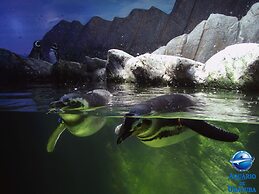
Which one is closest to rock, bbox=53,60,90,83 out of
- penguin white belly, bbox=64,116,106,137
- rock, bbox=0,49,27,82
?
rock, bbox=0,49,27,82

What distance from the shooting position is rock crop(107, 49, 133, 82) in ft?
12.2

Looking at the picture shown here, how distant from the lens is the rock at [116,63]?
3721mm

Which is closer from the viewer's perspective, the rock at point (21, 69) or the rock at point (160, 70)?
the rock at point (160, 70)

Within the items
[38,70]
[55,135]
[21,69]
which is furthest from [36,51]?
[55,135]

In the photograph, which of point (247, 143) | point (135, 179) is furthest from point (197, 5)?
point (135, 179)

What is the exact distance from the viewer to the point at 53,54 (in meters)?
4.21

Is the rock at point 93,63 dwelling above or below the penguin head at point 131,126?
above

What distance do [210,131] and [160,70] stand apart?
919 millimetres

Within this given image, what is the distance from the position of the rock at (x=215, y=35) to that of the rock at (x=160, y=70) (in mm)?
105

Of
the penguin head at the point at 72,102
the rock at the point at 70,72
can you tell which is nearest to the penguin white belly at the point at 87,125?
the penguin head at the point at 72,102

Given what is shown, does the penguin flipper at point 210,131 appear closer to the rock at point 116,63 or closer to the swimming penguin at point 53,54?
the rock at point 116,63

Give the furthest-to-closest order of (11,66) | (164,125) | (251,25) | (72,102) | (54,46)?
(72,102) → (11,66) → (164,125) → (54,46) → (251,25)

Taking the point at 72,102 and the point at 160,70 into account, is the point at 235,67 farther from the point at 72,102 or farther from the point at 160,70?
the point at 72,102

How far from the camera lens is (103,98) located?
4.36 meters
